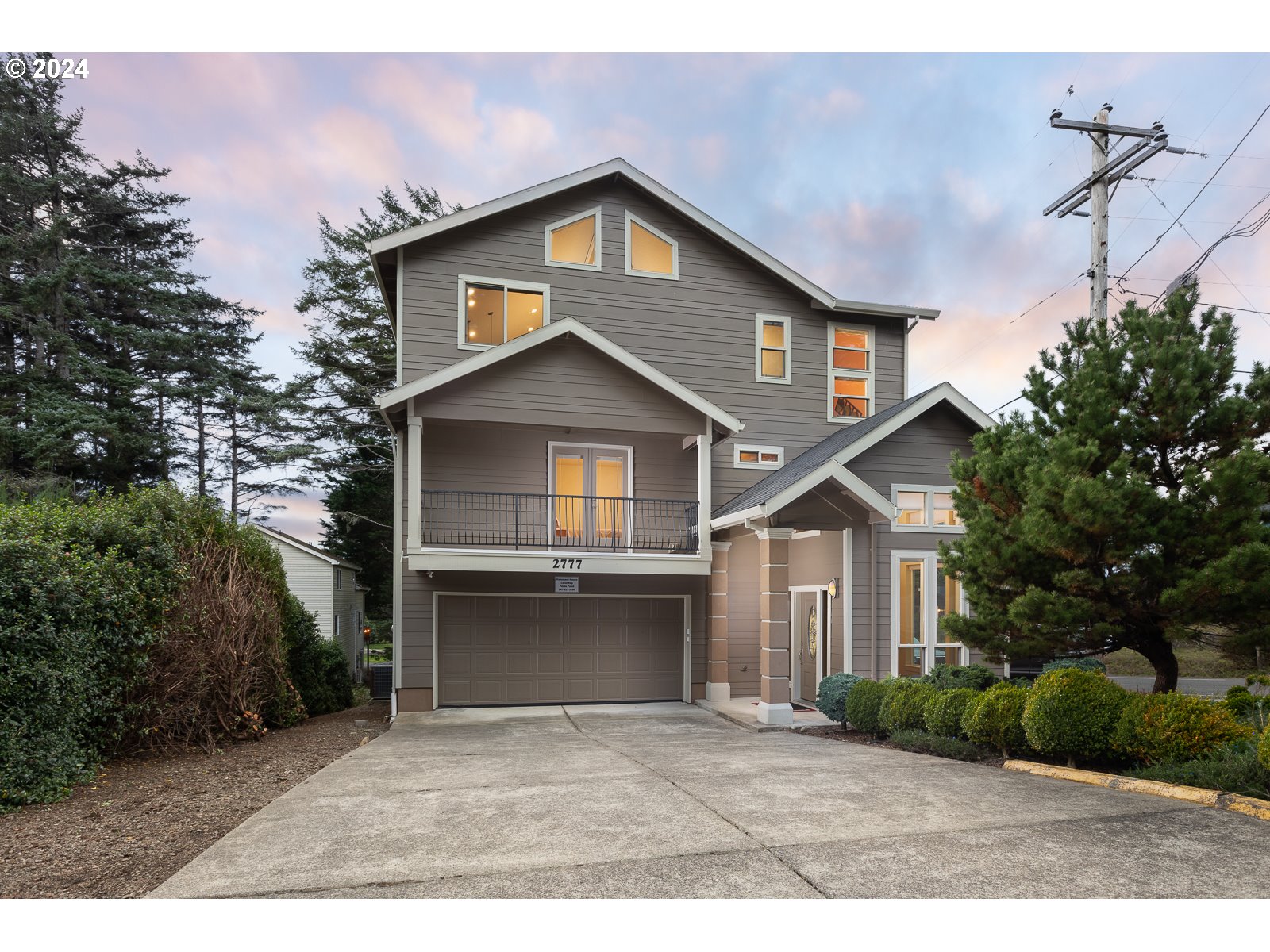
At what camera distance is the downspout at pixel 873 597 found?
12734 mm

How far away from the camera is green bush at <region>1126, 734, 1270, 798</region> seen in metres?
5.59

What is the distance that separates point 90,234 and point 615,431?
81.0 ft

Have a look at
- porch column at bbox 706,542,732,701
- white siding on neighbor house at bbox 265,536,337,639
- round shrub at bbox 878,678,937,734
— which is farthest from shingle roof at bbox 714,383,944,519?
white siding on neighbor house at bbox 265,536,337,639

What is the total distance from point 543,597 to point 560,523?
143 cm

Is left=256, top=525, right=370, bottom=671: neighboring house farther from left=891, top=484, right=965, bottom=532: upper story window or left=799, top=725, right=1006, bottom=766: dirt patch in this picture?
left=891, top=484, right=965, bottom=532: upper story window

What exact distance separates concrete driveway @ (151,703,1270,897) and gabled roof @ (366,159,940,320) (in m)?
9.20

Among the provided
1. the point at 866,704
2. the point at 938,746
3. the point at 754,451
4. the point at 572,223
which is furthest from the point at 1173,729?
the point at 572,223

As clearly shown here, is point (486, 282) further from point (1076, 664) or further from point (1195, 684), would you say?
point (1195, 684)

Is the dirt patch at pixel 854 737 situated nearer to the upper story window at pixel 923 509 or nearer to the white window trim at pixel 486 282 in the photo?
the upper story window at pixel 923 509

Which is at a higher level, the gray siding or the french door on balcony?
the gray siding

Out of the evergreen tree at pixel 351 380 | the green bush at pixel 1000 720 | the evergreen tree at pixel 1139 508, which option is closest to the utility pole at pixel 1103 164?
the evergreen tree at pixel 1139 508

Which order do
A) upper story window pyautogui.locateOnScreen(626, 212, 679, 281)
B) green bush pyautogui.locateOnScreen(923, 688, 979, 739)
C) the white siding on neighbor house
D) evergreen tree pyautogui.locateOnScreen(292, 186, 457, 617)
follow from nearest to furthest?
1. green bush pyautogui.locateOnScreen(923, 688, 979, 739)
2. upper story window pyautogui.locateOnScreen(626, 212, 679, 281)
3. the white siding on neighbor house
4. evergreen tree pyautogui.locateOnScreen(292, 186, 457, 617)

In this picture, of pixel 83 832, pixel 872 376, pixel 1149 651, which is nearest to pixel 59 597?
pixel 83 832

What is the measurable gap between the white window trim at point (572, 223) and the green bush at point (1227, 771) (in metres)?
11.8
